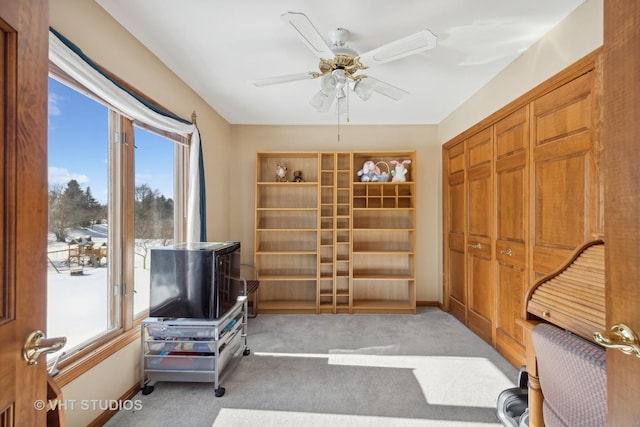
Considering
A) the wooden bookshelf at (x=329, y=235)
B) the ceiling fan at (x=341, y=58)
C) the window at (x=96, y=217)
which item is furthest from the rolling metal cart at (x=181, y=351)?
the ceiling fan at (x=341, y=58)

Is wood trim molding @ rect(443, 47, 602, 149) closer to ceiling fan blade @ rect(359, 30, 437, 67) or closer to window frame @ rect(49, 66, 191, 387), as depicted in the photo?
ceiling fan blade @ rect(359, 30, 437, 67)

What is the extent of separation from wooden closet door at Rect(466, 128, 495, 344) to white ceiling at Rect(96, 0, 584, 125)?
26.6 inches

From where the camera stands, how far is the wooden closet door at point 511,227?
91.0 inches

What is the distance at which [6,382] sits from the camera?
0.67 metres

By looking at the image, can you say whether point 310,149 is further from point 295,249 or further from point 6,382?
point 6,382

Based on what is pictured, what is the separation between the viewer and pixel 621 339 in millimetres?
597

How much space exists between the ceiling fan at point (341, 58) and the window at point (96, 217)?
109cm

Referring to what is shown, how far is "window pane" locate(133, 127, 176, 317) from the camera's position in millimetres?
2227

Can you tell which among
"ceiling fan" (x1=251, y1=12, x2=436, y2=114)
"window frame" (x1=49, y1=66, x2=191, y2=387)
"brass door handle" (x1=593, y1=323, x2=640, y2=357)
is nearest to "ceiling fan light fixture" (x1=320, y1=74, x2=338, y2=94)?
"ceiling fan" (x1=251, y1=12, x2=436, y2=114)

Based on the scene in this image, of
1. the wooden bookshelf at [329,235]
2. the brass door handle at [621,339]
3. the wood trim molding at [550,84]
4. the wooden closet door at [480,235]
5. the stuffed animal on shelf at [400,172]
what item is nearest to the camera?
the brass door handle at [621,339]

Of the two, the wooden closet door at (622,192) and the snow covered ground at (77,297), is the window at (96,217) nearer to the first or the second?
the snow covered ground at (77,297)

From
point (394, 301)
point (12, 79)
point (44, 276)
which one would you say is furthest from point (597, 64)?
point (394, 301)

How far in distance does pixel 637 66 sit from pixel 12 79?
1.45 meters

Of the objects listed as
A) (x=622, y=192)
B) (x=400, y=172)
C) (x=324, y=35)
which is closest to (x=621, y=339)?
(x=622, y=192)
